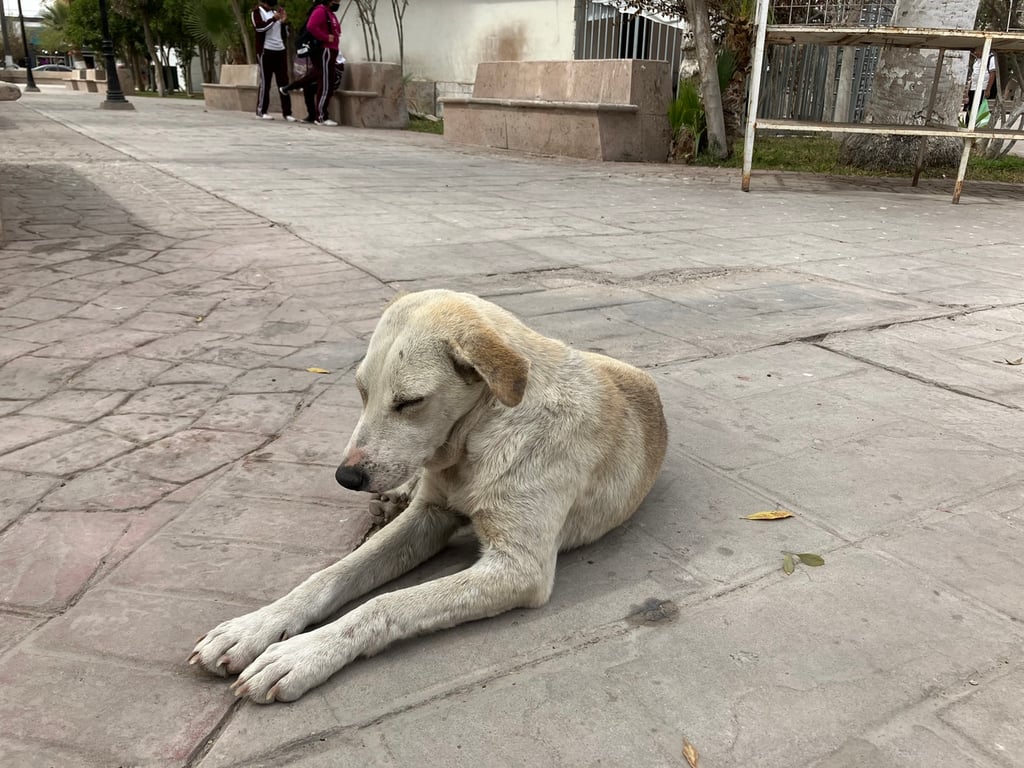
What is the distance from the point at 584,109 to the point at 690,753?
1270 cm

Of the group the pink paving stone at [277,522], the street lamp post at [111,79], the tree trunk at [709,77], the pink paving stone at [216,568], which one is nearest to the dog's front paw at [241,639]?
the pink paving stone at [216,568]

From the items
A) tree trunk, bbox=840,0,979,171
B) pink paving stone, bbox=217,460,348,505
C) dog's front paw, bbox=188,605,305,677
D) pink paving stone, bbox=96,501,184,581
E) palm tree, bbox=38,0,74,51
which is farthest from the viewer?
palm tree, bbox=38,0,74,51

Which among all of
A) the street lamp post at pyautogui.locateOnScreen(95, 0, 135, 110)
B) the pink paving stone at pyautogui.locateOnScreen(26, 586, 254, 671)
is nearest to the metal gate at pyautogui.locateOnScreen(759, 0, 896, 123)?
the street lamp post at pyautogui.locateOnScreen(95, 0, 135, 110)

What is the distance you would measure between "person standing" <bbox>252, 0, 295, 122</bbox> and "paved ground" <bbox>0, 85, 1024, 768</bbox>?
1293 cm

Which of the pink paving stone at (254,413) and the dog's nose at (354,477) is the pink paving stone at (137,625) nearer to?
the dog's nose at (354,477)

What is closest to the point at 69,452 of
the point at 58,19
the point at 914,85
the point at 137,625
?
the point at 137,625

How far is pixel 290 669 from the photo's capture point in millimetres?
1930

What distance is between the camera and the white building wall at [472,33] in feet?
62.9

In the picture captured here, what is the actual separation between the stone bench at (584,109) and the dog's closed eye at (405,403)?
11.7 m

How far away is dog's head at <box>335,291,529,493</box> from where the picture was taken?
2.20 m

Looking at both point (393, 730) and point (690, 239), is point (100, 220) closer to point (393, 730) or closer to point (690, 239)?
point (690, 239)

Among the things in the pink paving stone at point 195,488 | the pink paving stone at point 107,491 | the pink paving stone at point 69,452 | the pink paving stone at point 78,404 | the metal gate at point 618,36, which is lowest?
the pink paving stone at point 195,488

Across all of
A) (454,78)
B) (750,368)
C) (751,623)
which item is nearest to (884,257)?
(750,368)

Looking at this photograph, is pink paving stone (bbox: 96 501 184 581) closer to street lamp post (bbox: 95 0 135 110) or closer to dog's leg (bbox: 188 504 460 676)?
dog's leg (bbox: 188 504 460 676)
